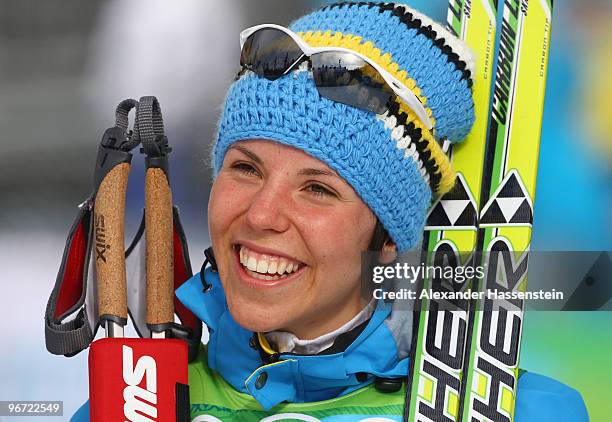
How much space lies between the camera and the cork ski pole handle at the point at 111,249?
157 cm

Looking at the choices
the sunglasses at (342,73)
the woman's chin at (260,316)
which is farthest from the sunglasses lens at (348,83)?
the woman's chin at (260,316)

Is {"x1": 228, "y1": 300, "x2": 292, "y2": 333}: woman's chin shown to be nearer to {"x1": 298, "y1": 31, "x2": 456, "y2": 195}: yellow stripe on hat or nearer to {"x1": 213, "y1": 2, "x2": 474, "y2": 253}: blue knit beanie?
{"x1": 213, "y1": 2, "x2": 474, "y2": 253}: blue knit beanie

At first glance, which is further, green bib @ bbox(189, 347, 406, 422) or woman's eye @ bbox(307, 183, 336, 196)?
green bib @ bbox(189, 347, 406, 422)

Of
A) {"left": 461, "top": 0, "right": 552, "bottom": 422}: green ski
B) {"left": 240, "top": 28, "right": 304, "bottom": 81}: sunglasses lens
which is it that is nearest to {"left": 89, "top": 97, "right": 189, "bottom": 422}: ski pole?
{"left": 240, "top": 28, "right": 304, "bottom": 81}: sunglasses lens

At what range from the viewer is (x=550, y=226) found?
79.7 inches

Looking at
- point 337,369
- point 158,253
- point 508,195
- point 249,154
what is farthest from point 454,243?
point 158,253

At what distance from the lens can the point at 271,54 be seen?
139cm

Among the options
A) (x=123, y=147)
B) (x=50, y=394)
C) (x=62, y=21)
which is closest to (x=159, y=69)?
(x=62, y=21)

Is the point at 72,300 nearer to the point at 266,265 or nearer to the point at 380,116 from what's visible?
the point at 266,265

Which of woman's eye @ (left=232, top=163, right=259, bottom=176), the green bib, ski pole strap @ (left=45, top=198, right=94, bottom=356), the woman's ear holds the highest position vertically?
woman's eye @ (left=232, top=163, right=259, bottom=176)

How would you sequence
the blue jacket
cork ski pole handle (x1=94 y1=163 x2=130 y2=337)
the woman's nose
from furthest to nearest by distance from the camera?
cork ski pole handle (x1=94 y1=163 x2=130 y2=337)
the blue jacket
the woman's nose

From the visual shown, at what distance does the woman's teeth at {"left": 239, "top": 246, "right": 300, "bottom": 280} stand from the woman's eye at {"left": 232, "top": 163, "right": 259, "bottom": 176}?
0.12 metres

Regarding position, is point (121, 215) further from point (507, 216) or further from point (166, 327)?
point (507, 216)

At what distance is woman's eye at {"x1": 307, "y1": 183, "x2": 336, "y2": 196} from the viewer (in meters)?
1.37
